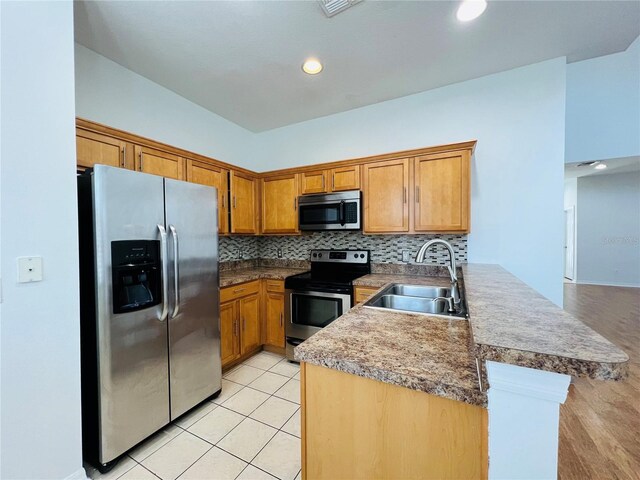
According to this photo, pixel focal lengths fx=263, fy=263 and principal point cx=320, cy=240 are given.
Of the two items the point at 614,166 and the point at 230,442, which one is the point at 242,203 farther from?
the point at 614,166

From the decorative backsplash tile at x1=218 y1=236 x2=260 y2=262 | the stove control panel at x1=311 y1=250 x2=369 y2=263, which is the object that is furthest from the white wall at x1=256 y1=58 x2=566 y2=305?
the decorative backsplash tile at x1=218 y1=236 x2=260 y2=262

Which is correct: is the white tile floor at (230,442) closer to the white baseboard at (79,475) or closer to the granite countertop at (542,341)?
the white baseboard at (79,475)

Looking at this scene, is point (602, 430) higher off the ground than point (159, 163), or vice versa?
point (159, 163)

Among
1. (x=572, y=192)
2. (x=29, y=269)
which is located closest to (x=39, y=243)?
(x=29, y=269)

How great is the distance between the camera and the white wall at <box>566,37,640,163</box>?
116 inches

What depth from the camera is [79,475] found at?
4.65ft

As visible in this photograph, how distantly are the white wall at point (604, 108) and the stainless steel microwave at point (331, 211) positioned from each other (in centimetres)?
259

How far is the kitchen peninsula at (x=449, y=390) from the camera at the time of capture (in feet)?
1.93

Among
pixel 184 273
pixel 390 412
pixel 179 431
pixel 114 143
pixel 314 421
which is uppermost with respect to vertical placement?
pixel 114 143

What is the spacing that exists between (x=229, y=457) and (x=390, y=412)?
4.41 feet

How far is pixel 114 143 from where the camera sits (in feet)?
6.52

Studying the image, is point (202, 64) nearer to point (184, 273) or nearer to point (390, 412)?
point (184, 273)

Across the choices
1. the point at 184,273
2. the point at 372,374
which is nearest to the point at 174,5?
the point at 184,273

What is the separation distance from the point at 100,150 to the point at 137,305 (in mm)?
1187
